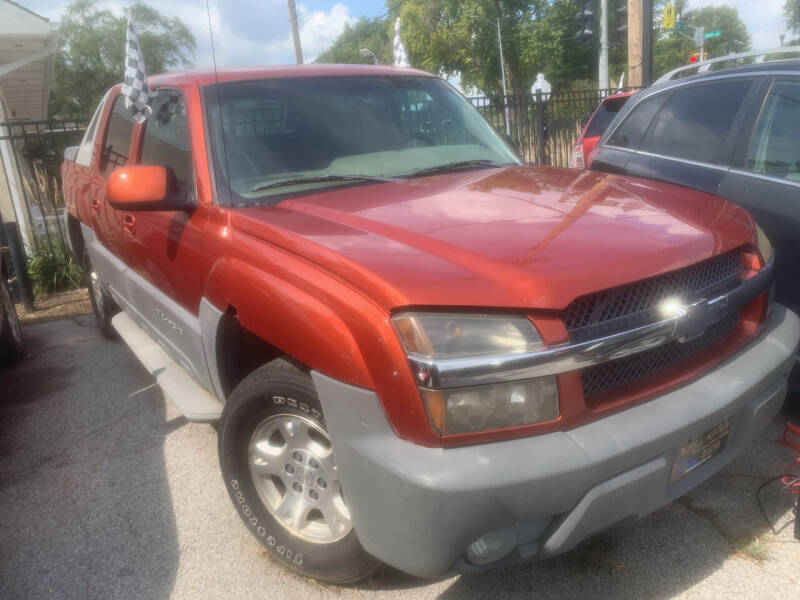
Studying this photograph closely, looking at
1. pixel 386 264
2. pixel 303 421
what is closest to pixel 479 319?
pixel 386 264

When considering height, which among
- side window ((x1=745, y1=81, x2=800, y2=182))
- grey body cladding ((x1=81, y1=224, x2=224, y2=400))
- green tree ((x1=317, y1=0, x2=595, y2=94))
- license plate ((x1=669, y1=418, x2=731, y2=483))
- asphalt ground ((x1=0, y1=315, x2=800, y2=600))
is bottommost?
asphalt ground ((x1=0, y1=315, x2=800, y2=600))

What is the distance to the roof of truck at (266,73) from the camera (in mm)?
3168

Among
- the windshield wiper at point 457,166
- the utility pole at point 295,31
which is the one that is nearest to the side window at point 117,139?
the windshield wiper at point 457,166

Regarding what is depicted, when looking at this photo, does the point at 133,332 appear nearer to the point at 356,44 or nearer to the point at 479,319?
the point at 479,319

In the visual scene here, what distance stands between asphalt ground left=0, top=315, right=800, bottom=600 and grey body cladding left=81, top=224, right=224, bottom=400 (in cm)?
57

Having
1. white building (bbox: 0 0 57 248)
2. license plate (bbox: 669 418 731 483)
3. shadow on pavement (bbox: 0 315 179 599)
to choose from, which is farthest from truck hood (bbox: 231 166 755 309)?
white building (bbox: 0 0 57 248)

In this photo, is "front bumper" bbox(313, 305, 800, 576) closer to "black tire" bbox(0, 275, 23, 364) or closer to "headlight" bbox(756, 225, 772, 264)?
"headlight" bbox(756, 225, 772, 264)

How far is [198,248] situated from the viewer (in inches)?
107

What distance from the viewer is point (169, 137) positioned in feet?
10.6

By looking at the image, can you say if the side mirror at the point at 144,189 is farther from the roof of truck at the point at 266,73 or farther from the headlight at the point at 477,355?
the headlight at the point at 477,355

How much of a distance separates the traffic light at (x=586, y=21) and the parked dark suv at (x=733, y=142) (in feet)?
36.4

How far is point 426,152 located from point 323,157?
1.73 ft

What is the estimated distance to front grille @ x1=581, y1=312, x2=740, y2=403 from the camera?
1966 mm

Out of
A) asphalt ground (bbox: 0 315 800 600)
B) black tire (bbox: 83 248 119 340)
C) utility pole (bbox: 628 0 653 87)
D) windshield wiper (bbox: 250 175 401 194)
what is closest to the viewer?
asphalt ground (bbox: 0 315 800 600)
